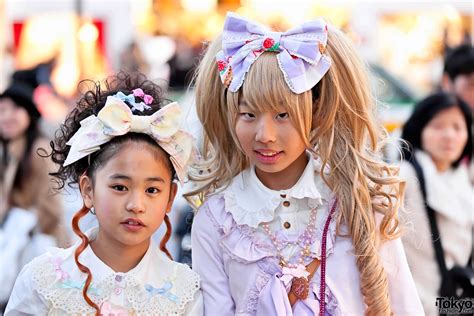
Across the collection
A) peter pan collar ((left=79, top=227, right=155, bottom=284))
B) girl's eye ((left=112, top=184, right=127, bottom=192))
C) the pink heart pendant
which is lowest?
the pink heart pendant

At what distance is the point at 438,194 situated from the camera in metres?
5.18

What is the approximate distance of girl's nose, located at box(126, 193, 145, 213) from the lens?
10.7 ft

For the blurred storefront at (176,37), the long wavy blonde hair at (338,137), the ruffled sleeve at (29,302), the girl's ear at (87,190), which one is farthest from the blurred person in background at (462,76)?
the blurred storefront at (176,37)

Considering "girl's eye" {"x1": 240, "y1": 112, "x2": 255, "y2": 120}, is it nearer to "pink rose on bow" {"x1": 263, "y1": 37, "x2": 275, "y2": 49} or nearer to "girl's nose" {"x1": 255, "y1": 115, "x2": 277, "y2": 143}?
"girl's nose" {"x1": 255, "y1": 115, "x2": 277, "y2": 143}

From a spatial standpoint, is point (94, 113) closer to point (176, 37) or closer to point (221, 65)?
point (221, 65)

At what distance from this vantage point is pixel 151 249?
349cm

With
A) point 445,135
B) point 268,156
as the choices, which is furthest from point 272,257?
point 445,135

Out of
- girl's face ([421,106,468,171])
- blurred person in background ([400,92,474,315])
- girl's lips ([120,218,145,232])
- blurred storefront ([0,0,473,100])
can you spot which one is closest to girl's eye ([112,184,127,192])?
girl's lips ([120,218,145,232])

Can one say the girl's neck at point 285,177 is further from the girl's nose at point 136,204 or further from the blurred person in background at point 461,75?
the blurred person in background at point 461,75

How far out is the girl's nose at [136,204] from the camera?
3250mm

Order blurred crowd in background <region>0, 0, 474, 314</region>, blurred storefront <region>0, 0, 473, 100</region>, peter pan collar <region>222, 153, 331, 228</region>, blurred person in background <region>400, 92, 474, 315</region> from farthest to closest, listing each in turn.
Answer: blurred storefront <region>0, 0, 473, 100</region> < blurred crowd in background <region>0, 0, 474, 314</region> < blurred person in background <region>400, 92, 474, 315</region> < peter pan collar <region>222, 153, 331, 228</region>

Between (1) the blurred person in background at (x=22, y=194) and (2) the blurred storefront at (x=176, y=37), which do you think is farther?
(2) the blurred storefront at (x=176, y=37)

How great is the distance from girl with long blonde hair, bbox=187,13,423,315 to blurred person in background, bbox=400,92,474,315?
1285 mm

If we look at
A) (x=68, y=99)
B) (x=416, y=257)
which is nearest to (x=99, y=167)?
(x=416, y=257)
